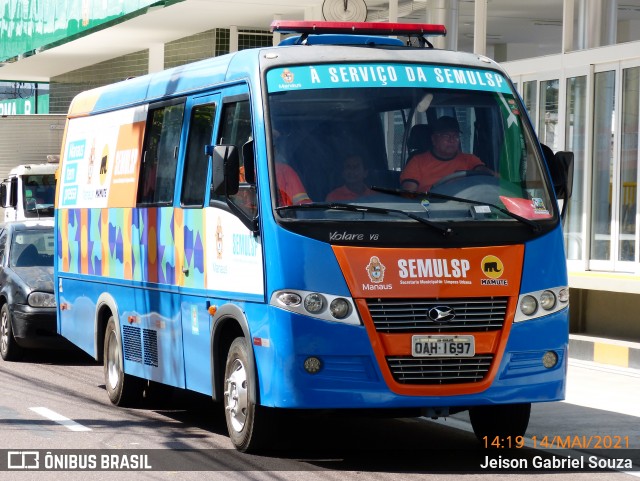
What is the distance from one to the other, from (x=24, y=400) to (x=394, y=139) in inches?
195

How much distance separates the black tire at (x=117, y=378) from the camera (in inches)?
484

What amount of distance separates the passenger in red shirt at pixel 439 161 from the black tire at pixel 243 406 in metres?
1.59

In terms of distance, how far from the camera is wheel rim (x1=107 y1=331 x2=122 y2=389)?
1248 cm

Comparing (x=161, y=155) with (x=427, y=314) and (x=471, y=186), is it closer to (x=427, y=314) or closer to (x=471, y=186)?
(x=471, y=186)

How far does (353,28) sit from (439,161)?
5.01 feet

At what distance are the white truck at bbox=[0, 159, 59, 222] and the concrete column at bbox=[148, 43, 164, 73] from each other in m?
3.46

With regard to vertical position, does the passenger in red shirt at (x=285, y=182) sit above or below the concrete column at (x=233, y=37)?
below

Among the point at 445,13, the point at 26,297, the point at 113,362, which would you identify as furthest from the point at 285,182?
the point at 445,13

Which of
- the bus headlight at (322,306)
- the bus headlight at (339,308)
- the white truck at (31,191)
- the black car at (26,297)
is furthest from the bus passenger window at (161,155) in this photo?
the white truck at (31,191)

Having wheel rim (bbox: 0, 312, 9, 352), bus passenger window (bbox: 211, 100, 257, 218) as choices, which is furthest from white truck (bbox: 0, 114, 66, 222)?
bus passenger window (bbox: 211, 100, 257, 218)

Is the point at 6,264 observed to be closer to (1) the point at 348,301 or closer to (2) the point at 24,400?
(2) the point at 24,400

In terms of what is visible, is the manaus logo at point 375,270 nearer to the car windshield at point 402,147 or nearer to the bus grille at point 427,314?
the bus grille at point 427,314

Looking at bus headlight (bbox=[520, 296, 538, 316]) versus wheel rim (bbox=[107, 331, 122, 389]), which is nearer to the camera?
bus headlight (bbox=[520, 296, 538, 316])

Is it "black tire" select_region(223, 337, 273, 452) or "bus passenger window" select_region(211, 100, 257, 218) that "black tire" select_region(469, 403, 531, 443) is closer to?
"black tire" select_region(223, 337, 273, 452)
